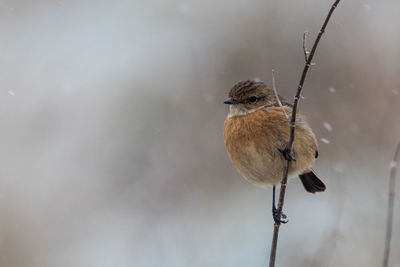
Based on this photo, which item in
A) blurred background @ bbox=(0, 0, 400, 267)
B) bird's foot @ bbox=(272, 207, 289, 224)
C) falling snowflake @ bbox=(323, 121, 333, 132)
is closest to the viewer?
bird's foot @ bbox=(272, 207, 289, 224)

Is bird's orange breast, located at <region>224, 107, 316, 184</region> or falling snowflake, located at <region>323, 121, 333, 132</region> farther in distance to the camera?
falling snowflake, located at <region>323, 121, 333, 132</region>

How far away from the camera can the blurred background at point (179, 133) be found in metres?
7.41

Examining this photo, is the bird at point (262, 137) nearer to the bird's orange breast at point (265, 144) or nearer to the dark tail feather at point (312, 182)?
the bird's orange breast at point (265, 144)

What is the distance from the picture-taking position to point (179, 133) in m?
8.83

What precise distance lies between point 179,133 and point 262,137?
4.34 meters

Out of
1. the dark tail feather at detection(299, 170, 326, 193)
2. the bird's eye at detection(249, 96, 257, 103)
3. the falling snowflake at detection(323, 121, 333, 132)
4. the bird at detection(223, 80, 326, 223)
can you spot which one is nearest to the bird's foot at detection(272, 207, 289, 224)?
the bird at detection(223, 80, 326, 223)

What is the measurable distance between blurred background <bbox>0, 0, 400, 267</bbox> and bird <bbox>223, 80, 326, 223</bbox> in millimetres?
1922

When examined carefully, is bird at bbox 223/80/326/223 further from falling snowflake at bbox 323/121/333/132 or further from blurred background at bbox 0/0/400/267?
falling snowflake at bbox 323/121/333/132

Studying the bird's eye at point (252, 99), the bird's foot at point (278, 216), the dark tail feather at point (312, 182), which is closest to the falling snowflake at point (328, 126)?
the dark tail feather at point (312, 182)

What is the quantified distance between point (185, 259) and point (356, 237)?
2084 millimetres

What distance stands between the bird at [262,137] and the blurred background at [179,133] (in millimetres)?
1922

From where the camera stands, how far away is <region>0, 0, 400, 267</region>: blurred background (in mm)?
7406

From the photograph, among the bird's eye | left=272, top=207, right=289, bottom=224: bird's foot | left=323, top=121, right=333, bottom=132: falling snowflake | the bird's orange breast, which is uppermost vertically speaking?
left=323, top=121, right=333, bottom=132: falling snowflake

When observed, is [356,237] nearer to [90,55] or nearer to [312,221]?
[312,221]
